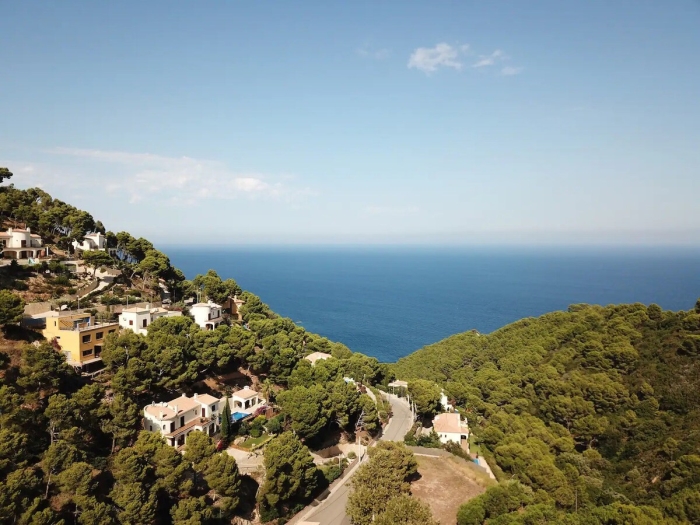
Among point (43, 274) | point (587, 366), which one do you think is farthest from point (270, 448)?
point (587, 366)

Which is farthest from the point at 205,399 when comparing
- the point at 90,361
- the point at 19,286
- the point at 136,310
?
the point at 19,286

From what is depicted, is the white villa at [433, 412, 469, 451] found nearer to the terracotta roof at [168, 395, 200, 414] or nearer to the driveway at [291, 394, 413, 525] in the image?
the driveway at [291, 394, 413, 525]

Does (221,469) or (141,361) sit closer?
(221,469)

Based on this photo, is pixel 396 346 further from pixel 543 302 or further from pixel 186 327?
pixel 543 302

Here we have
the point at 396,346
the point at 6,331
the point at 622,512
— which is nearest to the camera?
the point at 622,512

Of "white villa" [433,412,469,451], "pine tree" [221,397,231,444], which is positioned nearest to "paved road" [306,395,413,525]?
"white villa" [433,412,469,451]

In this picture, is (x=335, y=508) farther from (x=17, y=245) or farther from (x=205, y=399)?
(x=17, y=245)

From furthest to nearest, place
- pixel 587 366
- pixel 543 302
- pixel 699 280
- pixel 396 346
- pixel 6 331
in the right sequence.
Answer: pixel 699 280 < pixel 543 302 < pixel 396 346 < pixel 587 366 < pixel 6 331

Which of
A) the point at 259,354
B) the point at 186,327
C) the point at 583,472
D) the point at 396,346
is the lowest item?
the point at 396,346

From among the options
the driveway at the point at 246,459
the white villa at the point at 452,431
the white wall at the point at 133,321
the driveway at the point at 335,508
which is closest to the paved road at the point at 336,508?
the driveway at the point at 335,508
